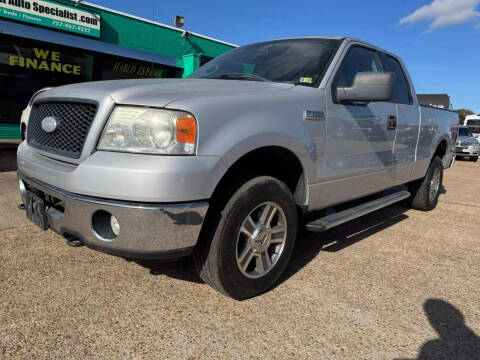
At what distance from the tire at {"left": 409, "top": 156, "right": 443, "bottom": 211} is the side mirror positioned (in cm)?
279

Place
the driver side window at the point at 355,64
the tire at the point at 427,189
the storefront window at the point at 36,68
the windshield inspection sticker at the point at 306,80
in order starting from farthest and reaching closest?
the storefront window at the point at 36,68, the tire at the point at 427,189, the driver side window at the point at 355,64, the windshield inspection sticker at the point at 306,80

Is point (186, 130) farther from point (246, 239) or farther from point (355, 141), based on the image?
point (355, 141)

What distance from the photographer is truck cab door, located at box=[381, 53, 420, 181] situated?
3900mm

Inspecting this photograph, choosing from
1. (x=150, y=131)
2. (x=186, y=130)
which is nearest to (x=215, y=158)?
(x=186, y=130)

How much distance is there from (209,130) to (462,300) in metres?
2.12

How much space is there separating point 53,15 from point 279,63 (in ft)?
35.3

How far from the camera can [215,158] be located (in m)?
2.00

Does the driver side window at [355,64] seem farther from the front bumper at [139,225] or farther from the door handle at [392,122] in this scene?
the front bumper at [139,225]

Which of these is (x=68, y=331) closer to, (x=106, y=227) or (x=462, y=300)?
(x=106, y=227)

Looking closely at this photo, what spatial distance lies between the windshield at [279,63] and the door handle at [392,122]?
0.93 meters

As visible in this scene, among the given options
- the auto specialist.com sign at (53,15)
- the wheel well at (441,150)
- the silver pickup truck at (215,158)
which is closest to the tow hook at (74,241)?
the silver pickup truck at (215,158)

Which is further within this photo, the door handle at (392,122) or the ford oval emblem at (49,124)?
the door handle at (392,122)

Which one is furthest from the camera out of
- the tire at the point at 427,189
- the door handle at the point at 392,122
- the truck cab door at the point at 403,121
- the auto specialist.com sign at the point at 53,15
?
the auto specialist.com sign at the point at 53,15

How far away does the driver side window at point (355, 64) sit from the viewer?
3.13 m
